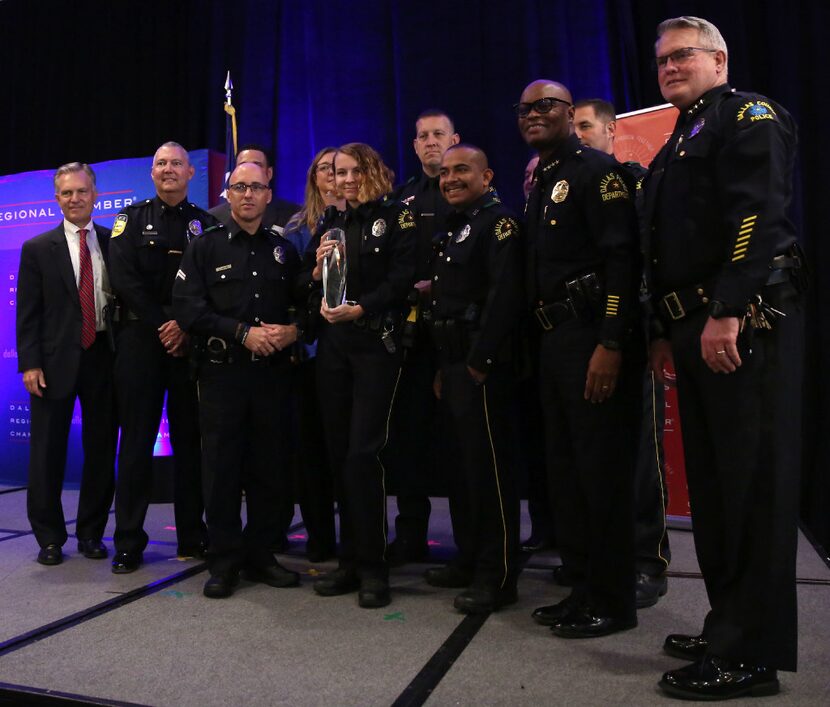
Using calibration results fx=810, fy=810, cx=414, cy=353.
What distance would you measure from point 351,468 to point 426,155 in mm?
1583

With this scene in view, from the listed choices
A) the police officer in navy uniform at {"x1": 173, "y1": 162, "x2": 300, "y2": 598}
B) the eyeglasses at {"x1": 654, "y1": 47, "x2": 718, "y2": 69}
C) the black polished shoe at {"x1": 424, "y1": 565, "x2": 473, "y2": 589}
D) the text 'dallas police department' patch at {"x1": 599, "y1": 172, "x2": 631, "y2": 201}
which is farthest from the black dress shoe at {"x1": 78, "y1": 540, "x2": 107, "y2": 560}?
the eyeglasses at {"x1": 654, "y1": 47, "x2": 718, "y2": 69}

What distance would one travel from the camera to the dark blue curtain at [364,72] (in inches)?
177

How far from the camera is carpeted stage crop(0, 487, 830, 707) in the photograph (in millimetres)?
2156

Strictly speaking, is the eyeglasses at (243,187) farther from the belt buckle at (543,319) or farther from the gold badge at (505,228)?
the belt buckle at (543,319)

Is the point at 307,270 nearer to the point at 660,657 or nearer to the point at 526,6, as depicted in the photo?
the point at 660,657

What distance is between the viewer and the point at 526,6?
16.3 feet

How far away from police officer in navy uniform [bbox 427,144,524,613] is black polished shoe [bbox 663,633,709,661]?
2.11 ft

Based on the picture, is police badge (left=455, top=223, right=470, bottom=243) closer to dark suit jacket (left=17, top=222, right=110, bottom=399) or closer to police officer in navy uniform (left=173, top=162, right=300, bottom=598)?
police officer in navy uniform (left=173, top=162, right=300, bottom=598)

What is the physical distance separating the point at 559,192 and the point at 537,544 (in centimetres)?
181

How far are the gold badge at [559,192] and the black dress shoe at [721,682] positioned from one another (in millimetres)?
1396

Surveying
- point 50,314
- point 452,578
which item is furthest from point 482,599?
point 50,314

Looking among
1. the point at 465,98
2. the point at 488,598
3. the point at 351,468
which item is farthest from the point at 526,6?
the point at 488,598

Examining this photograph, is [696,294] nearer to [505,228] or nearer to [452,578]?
[505,228]

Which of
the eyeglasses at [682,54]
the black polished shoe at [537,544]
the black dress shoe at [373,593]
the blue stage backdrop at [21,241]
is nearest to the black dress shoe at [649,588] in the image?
the black polished shoe at [537,544]
